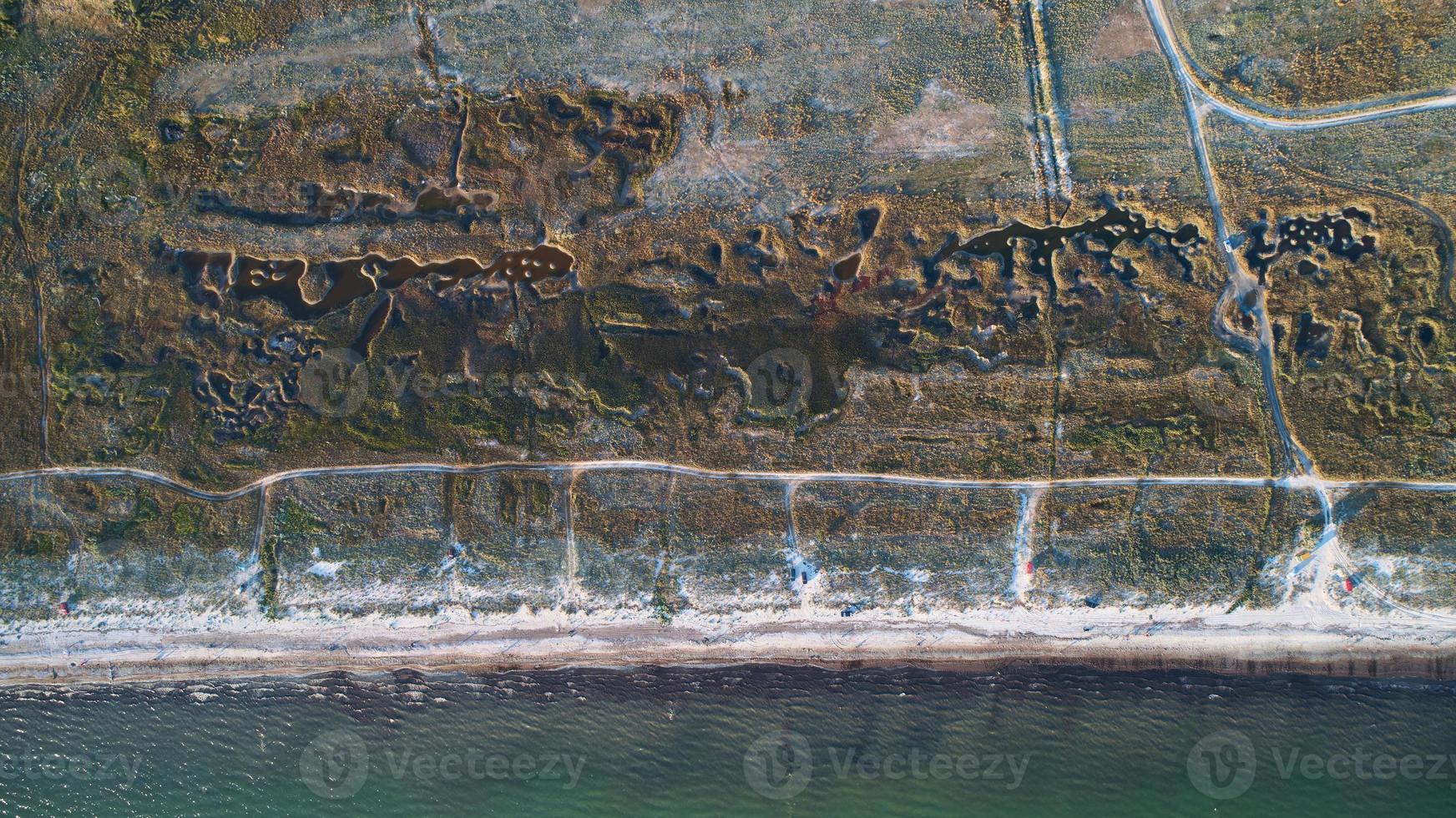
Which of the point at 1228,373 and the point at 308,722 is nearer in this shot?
the point at 1228,373

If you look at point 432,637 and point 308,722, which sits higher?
point 432,637

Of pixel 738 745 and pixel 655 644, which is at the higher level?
pixel 655 644

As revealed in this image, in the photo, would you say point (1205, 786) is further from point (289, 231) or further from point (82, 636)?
point (82, 636)

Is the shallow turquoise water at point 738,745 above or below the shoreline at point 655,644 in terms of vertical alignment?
below

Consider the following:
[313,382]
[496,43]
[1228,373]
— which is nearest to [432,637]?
[313,382]

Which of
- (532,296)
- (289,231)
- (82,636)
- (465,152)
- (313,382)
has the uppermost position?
(465,152)
